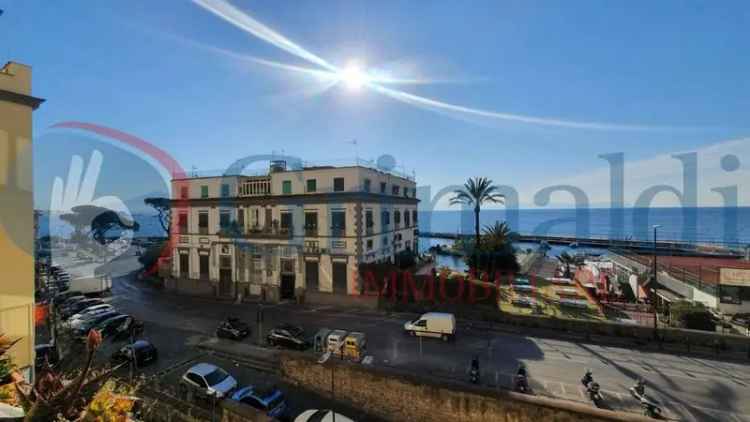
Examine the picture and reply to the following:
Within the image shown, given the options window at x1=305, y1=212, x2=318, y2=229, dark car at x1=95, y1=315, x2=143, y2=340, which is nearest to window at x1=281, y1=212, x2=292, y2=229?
window at x1=305, y1=212, x2=318, y2=229

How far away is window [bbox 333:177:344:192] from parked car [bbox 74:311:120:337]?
18576 mm

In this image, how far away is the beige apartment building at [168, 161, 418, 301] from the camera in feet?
90.0

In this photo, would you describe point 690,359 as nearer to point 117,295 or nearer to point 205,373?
point 205,373

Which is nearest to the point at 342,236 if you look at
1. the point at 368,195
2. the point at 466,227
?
the point at 368,195

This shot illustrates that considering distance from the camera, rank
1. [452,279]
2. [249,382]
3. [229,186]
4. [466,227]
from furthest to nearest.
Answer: [466,227]
[229,186]
[452,279]
[249,382]

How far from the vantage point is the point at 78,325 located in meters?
22.1

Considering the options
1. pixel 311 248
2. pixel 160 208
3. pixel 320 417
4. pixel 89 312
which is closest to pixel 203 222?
pixel 89 312

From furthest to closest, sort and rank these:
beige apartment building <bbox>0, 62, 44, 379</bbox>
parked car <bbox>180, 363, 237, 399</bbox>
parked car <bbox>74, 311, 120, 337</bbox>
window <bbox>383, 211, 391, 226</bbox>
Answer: window <bbox>383, 211, 391, 226</bbox> → parked car <bbox>74, 311, 120, 337</bbox> → parked car <bbox>180, 363, 237, 399</bbox> → beige apartment building <bbox>0, 62, 44, 379</bbox>

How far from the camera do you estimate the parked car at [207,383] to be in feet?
46.8

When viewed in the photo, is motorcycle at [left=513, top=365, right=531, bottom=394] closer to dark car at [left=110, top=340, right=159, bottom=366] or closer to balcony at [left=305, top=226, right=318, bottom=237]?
balcony at [left=305, top=226, right=318, bottom=237]

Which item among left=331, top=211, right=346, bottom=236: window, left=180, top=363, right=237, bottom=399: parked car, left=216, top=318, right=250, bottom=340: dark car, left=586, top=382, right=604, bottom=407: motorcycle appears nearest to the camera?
left=586, top=382, right=604, bottom=407: motorcycle

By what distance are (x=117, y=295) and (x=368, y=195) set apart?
2863 cm

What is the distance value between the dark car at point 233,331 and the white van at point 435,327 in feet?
35.4

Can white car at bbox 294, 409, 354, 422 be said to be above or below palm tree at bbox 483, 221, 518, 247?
below
